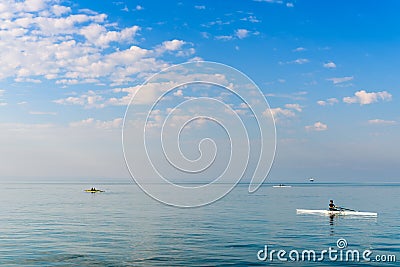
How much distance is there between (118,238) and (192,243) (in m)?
9.73

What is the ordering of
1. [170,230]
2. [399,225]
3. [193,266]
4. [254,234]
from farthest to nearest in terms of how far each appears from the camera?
[399,225] < [170,230] < [254,234] < [193,266]

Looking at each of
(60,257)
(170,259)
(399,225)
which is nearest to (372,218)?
(399,225)

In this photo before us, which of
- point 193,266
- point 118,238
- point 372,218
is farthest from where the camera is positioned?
point 372,218

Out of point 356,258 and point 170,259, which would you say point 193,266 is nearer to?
point 170,259

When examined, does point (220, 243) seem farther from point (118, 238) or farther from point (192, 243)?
point (118, 238)

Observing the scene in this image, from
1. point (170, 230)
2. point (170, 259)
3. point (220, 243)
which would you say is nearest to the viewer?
point (170, 259)

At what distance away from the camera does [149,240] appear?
179 ft

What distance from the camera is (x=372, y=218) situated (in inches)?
3268

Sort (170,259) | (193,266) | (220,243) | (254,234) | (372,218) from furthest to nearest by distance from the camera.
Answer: (372,218)
(254,234)
(220,243)
(170,259)
(193,266)

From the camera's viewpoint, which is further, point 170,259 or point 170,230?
point 170,230

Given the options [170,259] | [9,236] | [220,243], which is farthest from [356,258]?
[9,236]

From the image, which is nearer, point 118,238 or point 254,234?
point 118,238

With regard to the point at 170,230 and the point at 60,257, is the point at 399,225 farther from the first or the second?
the point at 60,257

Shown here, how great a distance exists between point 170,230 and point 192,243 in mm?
12549
